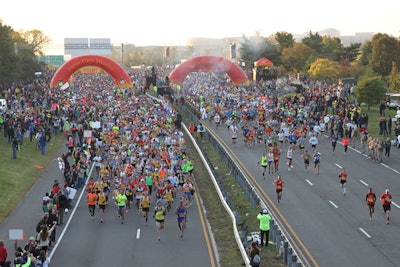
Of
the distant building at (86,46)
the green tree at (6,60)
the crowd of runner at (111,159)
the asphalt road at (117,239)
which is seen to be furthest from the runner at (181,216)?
the distant building at (86,46)

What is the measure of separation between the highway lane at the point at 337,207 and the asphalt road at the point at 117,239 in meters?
3.30

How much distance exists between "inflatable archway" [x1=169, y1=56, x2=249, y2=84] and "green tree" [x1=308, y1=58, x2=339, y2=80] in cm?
1181

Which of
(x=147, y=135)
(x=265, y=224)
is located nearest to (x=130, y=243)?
(x=265, y=224)

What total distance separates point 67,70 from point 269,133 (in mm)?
36299

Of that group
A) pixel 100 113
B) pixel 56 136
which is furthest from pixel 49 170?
pixel 100 113

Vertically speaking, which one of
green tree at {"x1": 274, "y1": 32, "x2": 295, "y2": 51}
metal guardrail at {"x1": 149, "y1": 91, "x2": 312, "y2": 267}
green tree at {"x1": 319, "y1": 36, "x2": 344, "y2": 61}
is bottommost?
metal guardrail at {"x1": 149, "y1": 91, "x2": 312, "y2": 267}

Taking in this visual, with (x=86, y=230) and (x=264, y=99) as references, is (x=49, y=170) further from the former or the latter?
(x=264, y=99)

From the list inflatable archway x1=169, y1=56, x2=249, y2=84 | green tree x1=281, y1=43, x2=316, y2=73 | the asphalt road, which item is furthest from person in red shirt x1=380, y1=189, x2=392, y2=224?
green tree x1=281, y1=43, x2=316, y2=73

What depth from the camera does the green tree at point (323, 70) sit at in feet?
298

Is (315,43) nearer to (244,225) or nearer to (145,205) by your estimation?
(145,205)

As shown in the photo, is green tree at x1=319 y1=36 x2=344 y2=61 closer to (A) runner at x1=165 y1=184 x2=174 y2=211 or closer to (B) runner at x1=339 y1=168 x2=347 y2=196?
(B) runner at x1=339 y1=168 x2=347 y2=196

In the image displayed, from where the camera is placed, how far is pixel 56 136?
50.4 meters

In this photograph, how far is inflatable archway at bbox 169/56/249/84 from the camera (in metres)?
80.9

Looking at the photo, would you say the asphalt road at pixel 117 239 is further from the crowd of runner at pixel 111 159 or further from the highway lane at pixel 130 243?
the crowd of runner at pixel 111 159
